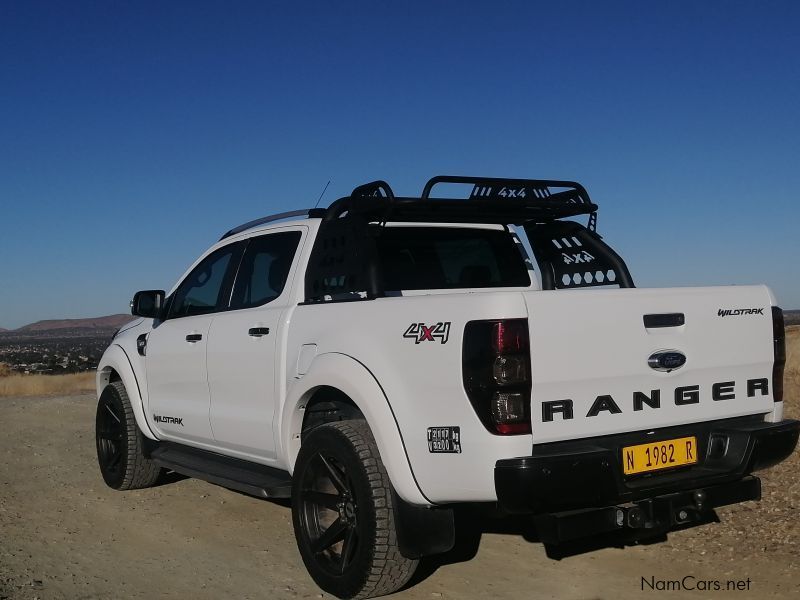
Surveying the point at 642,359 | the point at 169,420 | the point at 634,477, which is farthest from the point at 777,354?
the point at 169,420

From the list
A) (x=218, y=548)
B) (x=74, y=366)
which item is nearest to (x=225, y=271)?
(x=218, y=548)

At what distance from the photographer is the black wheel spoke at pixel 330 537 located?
4093 mm

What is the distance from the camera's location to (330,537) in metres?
4.14

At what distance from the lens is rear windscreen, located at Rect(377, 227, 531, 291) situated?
16.7 feet

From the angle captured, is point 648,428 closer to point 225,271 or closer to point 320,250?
point 320,250

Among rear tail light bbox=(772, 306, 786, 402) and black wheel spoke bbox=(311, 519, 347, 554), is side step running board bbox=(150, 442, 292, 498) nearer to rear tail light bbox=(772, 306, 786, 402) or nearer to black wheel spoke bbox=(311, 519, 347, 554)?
black wheel spoke bbox=(311, 519, 347, 554)

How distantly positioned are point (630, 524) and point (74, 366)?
105 ft

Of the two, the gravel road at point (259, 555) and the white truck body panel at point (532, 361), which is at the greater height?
the white truck body panel at point (532, 361)

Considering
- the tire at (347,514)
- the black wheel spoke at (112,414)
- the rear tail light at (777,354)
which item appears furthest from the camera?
the black wheel spoke at (112,414)

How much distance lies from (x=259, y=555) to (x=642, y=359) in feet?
8.39

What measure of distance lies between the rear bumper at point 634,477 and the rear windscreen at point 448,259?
183 centimetres

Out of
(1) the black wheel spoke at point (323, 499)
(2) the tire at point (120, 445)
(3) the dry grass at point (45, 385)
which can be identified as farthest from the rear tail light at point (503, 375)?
(3) the dry grass at point (45, 385)

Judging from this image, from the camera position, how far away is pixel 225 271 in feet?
18.7

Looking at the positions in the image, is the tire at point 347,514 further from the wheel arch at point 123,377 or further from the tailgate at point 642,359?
the wheel arch at point 123,377
